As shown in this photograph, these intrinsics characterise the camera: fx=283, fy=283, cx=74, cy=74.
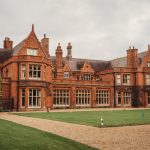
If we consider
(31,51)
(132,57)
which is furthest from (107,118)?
(132,57)

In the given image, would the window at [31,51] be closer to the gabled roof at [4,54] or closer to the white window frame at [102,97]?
the gabled roof at [4,54]

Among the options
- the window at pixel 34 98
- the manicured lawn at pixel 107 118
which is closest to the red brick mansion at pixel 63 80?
the window at pixel 34 98

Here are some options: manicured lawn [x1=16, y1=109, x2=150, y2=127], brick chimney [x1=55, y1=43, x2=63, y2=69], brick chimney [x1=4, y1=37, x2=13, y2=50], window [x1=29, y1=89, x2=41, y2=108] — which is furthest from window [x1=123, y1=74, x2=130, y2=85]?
Answer: manicured lawn [x1=16, y1=109, x2=150, y2=127]

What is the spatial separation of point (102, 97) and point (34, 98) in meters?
13.9

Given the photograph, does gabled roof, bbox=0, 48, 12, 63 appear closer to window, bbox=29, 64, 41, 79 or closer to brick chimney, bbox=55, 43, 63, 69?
brick chimney, bbox=55, 43, 63, 69

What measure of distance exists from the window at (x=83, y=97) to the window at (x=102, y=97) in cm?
173

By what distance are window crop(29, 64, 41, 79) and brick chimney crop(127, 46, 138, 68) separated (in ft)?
62.3

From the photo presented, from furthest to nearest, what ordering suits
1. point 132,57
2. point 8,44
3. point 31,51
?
point 132,57
point 8,44
point 31,51

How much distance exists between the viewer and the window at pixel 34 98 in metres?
35.4

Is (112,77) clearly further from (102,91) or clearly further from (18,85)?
(18,85)

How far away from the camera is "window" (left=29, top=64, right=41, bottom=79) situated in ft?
118

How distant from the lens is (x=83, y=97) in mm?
43875

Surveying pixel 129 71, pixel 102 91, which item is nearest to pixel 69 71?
pixel 102 91

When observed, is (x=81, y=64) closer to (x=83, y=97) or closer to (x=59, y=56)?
(x=59, y=56)
